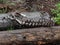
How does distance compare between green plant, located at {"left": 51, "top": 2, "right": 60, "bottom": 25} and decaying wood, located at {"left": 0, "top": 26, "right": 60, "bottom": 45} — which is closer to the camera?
decaying wood, located at {"left": 0, "top": 26, "right": 60, "bottom": 45}

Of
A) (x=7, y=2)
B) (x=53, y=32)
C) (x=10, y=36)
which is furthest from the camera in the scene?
(x=7, y=2)

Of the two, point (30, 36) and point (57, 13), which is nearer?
point (30, 36)

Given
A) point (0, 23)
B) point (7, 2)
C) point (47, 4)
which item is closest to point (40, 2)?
point (47, 4)

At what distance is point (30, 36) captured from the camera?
5031 mm

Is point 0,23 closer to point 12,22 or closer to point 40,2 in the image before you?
point 12,22

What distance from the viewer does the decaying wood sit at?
193 inches

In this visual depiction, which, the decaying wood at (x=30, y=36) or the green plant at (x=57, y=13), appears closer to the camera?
the decaying wood at (x=30, y=36)

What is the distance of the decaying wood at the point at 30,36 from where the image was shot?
16.1ft

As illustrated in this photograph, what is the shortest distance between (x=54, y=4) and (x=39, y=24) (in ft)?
6.81

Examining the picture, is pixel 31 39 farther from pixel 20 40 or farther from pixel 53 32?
pixel 53 32

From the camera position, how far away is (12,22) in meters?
5.49

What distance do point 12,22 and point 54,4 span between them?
245 cm

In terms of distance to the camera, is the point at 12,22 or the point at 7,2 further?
the point at 7,2

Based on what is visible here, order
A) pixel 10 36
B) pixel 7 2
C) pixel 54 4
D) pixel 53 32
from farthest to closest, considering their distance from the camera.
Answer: pixel 54 4 → pixel 7 2 → pixel 53 32 → pixel 10 36
